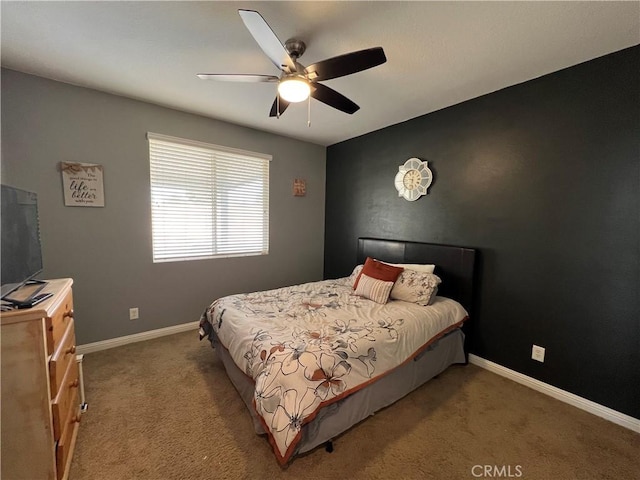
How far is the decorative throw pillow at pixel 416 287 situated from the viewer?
245 cm

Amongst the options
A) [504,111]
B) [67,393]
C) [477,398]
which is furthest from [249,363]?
[504,111]

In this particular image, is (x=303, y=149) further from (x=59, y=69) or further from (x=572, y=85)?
(x=572, y=85)

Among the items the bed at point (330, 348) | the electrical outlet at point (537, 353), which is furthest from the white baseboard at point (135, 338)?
the electrical outlet at point (537, 353)

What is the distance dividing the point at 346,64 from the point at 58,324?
83.7 inches

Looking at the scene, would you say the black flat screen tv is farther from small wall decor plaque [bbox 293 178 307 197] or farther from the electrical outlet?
the electrical outlet

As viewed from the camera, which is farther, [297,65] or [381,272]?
[381,272]

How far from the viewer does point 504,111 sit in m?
2.40

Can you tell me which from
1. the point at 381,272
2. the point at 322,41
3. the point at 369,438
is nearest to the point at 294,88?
the point at 322,41

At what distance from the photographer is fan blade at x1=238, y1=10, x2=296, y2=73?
1250mm

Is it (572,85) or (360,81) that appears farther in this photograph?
(360,81)

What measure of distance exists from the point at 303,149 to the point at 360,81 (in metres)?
1.86

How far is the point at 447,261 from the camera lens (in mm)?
2742

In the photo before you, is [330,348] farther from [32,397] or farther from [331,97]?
[331,97]

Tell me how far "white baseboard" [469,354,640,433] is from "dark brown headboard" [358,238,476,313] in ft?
1.77
